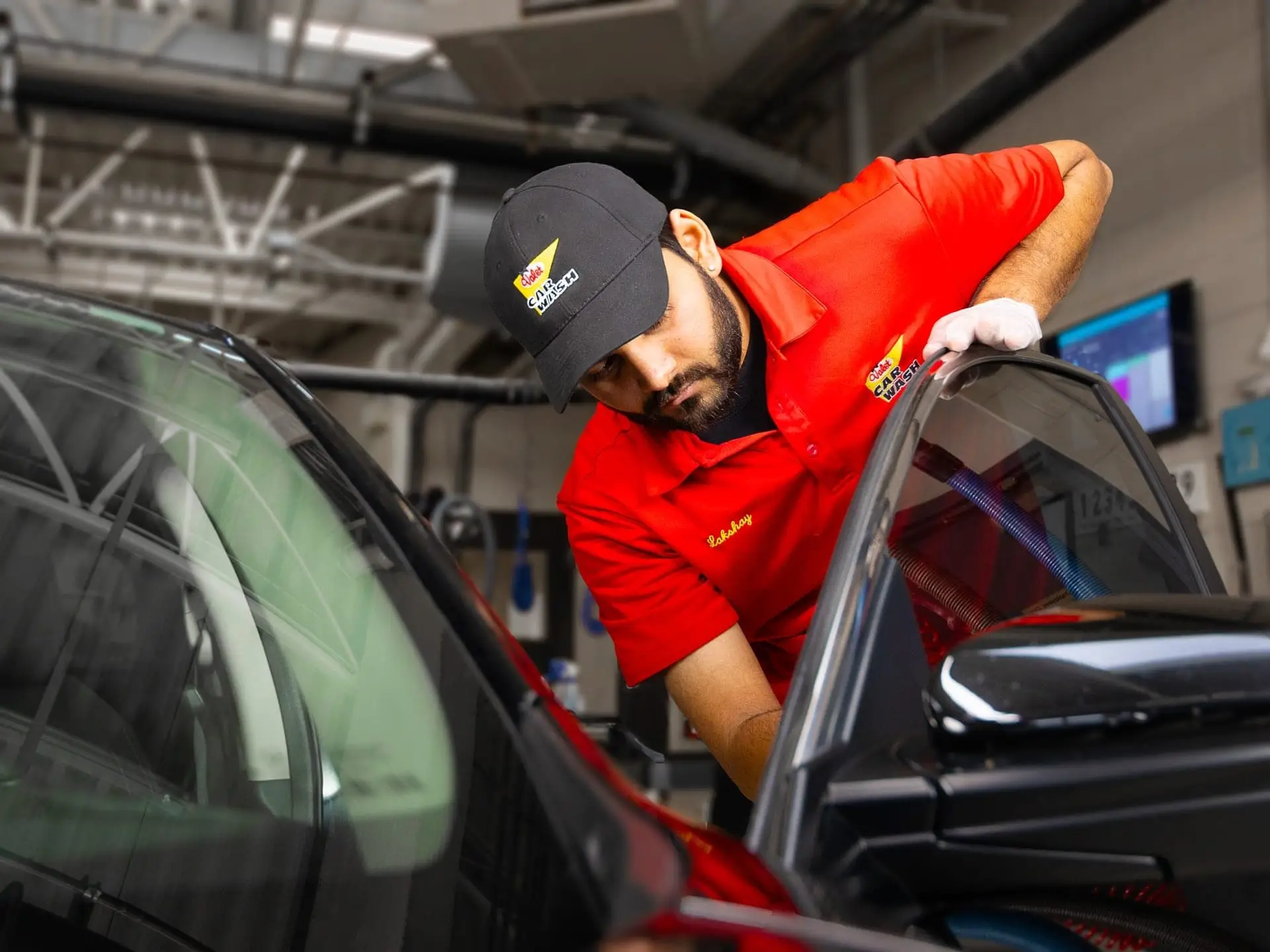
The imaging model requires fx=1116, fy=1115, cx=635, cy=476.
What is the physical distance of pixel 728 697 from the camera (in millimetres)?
1403

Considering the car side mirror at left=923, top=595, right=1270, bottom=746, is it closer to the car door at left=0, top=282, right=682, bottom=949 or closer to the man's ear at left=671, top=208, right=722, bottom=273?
the car door at left=0, top=282, right=682, bottom=949

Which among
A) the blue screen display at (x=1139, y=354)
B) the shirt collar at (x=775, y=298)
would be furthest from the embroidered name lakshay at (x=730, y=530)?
the blue screen display at (x=1139, y=354)

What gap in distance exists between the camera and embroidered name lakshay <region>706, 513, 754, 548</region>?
4.81 ft

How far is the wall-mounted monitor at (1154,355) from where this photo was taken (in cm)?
430

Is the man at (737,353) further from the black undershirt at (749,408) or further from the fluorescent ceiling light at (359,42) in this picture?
the fluorescent ceiling light at (359,42)

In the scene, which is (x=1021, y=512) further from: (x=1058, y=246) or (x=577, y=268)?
(x=1058, y=246)

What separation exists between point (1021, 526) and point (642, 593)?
726mm

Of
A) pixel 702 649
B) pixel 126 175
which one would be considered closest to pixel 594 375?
pixel 702 649

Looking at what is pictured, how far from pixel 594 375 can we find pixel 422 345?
27.4 feet

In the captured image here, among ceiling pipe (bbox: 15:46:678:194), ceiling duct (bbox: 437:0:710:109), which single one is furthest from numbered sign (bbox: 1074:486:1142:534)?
ceiling pipe (bbox: 15:46:678:194)

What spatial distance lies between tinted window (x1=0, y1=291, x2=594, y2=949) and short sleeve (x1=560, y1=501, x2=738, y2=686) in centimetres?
82

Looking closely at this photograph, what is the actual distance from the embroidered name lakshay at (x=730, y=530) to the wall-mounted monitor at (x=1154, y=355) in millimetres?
3123

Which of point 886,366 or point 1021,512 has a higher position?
point 886,366

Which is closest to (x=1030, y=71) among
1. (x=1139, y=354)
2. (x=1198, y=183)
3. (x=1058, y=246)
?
(x=1198, y=183)
